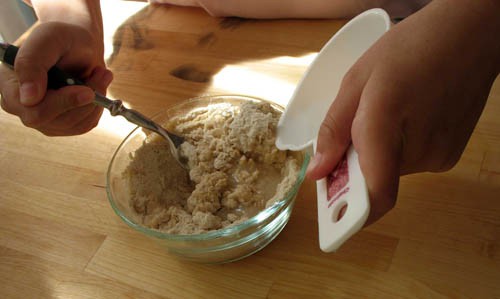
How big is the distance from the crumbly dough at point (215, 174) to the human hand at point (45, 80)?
0.10 m

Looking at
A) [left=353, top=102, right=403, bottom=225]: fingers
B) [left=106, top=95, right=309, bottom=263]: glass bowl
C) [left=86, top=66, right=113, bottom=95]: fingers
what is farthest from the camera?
[left=86, top=66, right=113, bottom=95]: fingers

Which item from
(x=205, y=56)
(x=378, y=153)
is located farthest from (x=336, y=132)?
(x=205, y=56)

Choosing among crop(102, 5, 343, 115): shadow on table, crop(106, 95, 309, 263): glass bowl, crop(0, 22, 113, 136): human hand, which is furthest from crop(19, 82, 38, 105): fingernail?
crop(102, 5, 343, 115): shadow on table

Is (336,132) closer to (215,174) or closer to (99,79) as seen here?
(215,174)

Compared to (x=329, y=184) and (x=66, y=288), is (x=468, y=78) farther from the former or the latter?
(x=66, y=288)

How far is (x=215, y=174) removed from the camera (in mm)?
632

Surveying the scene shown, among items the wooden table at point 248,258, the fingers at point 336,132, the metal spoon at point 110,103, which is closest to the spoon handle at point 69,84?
the metal spoon at point 110,103

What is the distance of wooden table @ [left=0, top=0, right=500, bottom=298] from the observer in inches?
21.9

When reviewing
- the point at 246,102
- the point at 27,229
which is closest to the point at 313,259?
the point at 246,102

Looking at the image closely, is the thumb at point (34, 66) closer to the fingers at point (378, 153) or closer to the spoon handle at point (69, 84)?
the spoon handle at point (69, 84)

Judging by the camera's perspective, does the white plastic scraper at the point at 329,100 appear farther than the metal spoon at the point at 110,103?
No

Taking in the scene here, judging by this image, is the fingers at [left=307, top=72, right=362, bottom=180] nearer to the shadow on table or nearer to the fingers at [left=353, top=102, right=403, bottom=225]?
the fingers at [left=353, top=102, right=403, bottom=225]

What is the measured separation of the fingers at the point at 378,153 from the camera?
1.35 ft

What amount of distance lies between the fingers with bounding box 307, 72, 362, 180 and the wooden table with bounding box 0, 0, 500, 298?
5.7 inches
